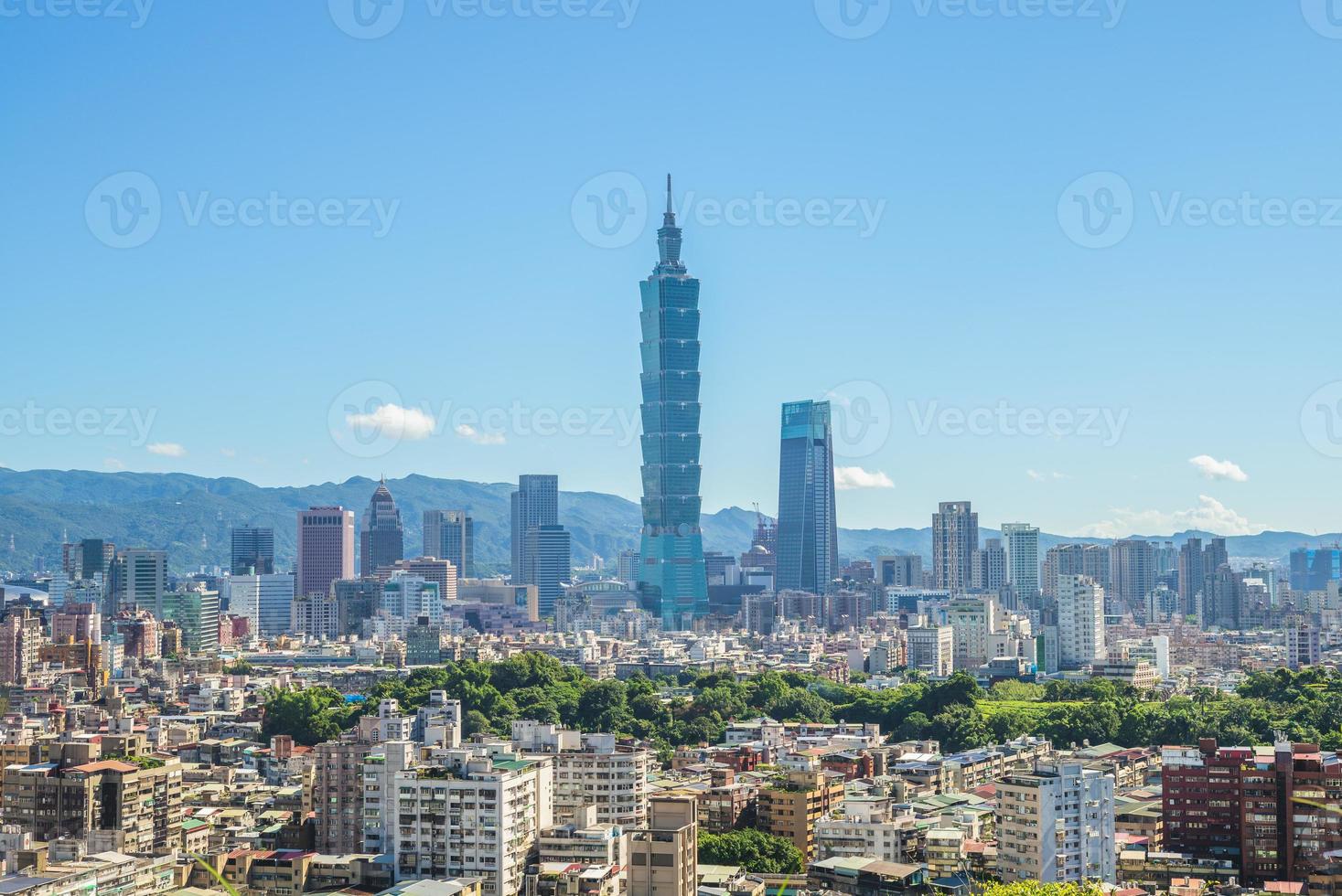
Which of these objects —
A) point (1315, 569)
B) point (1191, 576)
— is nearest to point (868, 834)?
point (1191, 576)

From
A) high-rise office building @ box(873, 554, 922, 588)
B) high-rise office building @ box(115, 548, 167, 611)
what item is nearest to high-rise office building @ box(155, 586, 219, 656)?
high-rise office building @ box(115, 548, 167, 611)

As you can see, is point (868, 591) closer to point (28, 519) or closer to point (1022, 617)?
point (1022, 617)

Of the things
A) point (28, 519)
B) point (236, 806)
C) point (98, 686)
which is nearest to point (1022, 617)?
point (98, 686)

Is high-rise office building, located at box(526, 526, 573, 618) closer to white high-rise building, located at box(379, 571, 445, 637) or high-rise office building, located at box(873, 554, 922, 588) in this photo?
high-rise office building, located at box(873, 554, 922, 588)

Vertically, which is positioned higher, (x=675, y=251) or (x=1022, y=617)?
(x=675, y=251)

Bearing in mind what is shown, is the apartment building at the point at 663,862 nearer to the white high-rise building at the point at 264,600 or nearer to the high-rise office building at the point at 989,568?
the white high-rise building at the point at 264,600

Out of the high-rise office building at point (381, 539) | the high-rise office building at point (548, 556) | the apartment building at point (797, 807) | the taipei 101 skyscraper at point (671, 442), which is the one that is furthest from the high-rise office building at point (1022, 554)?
the apartment building at point (797, 807)
